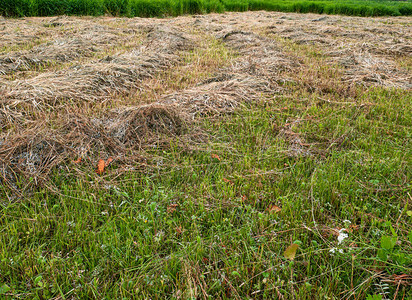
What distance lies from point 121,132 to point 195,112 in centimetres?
89

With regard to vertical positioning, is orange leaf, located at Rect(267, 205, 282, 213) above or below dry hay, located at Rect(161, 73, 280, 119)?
below

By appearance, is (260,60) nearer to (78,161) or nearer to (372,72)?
(372,72)

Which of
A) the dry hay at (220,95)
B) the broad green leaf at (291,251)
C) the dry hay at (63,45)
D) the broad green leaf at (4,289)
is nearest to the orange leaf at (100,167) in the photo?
the broad green leaf at (4,289)

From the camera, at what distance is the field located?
133 centimetres

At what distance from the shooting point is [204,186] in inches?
75.7

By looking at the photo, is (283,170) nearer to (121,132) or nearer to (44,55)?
(121,132)

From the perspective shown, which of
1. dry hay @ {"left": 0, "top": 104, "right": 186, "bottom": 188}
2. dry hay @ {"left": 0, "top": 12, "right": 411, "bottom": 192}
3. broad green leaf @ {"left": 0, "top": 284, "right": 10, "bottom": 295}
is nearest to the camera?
broad green leaf @ {"left": 0, "top": 284, "right": 10, "bottom": 295}

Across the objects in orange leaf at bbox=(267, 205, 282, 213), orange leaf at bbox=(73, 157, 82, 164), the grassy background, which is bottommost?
orange leaf at bbox=(267, 205, 282, 213)

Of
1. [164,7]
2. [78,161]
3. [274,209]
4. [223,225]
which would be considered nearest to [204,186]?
[223,225]

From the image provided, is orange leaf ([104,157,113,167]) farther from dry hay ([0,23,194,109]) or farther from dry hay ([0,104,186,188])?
dry hay ([0,23,194,109])

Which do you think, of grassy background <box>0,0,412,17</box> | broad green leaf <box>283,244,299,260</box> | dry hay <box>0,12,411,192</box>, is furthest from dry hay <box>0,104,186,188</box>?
grassy background <box>0,0,412,17</box>

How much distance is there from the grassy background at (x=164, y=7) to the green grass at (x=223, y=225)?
11.1 meters

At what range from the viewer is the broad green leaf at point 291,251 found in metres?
1.41

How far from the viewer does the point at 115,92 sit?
144 inches
